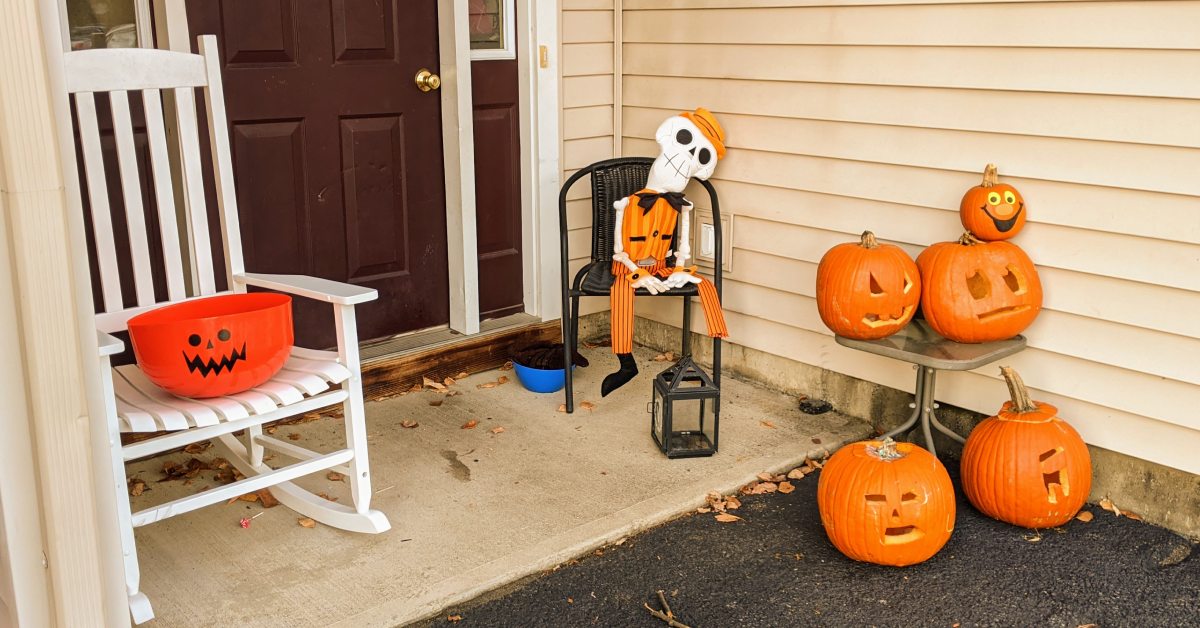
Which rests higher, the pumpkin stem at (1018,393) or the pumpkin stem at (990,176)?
the pumpkin stem at (990,176)

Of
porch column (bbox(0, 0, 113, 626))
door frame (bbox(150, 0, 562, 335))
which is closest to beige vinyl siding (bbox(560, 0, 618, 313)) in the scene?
door frame (bbox(150, 0, 562, 335))

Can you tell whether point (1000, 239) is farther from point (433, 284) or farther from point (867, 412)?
point (433, 284)

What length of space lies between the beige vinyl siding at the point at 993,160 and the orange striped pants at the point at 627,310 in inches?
14.6

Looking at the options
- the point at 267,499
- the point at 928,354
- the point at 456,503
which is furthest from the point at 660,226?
the point at 267,499

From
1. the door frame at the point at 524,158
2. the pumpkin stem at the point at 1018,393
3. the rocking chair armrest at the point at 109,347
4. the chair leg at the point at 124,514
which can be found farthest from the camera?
the door frame at the point at 524,158

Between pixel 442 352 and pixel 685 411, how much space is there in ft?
3.42

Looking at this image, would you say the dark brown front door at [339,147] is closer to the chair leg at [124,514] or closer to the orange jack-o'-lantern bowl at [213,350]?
the orange jack-o'-lantern bowl at [213,350]

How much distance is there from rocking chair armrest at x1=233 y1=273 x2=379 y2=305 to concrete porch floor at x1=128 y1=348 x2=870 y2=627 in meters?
0.65

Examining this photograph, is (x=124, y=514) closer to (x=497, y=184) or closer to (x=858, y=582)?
(x=858, y=582)

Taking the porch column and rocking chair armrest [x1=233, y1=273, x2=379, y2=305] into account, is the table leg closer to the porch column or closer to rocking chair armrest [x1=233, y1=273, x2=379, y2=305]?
rocking chair armrest [x1=233, y1=273, x2=379, y2=305]

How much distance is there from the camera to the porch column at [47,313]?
144 centimetres

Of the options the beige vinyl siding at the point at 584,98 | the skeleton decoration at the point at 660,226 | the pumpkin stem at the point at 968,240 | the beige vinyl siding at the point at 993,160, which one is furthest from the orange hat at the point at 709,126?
the pumpkin stem at the point at 968,240

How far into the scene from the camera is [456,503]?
2.89 metres

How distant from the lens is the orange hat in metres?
3.52
